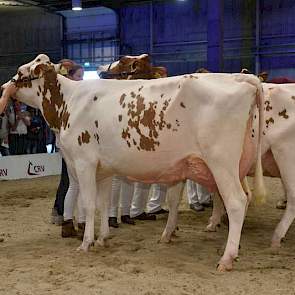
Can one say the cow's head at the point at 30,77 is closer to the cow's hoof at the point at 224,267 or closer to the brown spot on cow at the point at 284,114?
the brown spot on cow at the point at 284,114

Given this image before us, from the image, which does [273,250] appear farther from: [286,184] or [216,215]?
[216,215]

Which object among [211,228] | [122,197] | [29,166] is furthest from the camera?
[29,166]

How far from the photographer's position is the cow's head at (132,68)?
239 inches

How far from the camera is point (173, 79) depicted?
15.4 feet

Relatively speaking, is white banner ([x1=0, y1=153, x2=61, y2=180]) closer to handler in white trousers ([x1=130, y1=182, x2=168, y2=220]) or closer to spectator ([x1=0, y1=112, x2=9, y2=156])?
spectator ([x1=0, y1=112, x2=9, y2=156])

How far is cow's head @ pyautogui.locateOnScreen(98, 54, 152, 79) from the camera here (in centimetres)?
608

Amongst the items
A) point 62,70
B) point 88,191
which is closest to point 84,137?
point 88,191

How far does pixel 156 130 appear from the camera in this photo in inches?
182

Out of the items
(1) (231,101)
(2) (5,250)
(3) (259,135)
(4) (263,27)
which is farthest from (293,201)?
(4) (263,27)

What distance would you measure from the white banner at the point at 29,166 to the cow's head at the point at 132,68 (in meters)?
5.10

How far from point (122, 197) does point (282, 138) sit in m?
2.16

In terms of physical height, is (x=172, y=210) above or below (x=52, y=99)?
below

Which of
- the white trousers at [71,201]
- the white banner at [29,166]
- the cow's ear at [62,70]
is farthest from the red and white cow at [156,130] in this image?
the white banner at [29,166]

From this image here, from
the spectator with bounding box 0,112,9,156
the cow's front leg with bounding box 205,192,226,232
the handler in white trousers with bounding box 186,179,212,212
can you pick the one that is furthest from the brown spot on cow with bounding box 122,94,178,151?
the spectator with bounding box 0,112,9,156
